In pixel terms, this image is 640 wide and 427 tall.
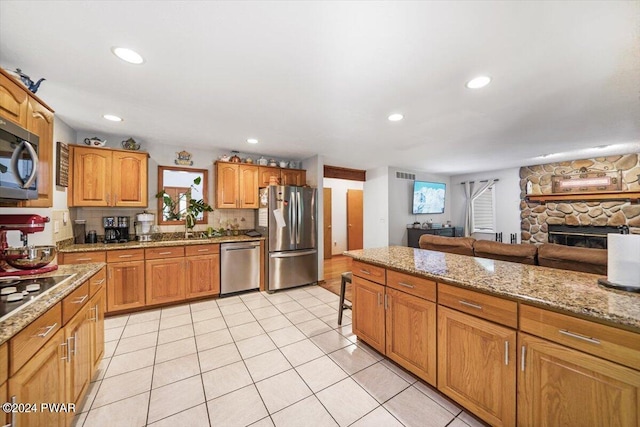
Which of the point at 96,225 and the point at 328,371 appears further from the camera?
the point at 96,225

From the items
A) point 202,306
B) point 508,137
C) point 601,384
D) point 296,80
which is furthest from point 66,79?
point 508,137

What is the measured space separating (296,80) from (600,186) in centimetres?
630

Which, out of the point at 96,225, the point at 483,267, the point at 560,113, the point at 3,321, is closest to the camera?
the point at 3,321

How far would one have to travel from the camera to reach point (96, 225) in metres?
3.37

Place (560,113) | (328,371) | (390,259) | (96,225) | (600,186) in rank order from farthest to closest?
(600,186)
(96,225)
(560,113)
(390,259)
(328,371)

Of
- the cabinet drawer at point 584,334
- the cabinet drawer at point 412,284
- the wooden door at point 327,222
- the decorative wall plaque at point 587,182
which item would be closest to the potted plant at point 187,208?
the cabinet drawer at point 412,284

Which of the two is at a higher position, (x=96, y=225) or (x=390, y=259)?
(x=96, y=225)

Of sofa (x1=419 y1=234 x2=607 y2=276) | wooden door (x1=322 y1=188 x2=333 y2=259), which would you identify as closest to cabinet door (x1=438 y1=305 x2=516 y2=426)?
sofa (x1=419 y1=234 x2=607 y2=276)

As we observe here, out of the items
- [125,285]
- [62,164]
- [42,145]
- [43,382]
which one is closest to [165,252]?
[125,285]

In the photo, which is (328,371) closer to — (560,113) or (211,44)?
(211,44)

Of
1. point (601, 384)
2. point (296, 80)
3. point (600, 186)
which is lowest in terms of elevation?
point (601, 384)

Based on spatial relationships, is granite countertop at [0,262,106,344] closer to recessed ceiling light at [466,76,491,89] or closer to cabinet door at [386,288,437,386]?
cabinet door at [386,288,437,386]

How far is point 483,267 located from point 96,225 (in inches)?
180

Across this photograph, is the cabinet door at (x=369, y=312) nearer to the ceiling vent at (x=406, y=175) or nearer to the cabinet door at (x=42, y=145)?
the cabinet door at (x=42, y=145)
